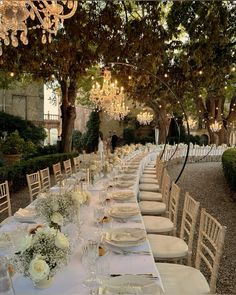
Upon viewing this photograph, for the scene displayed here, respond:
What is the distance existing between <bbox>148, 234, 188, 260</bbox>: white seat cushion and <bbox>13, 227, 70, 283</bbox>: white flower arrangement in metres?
1.55

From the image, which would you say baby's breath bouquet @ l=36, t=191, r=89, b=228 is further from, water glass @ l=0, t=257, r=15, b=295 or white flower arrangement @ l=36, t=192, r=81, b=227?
water glass @ l=0, t=257, r=15, b=295

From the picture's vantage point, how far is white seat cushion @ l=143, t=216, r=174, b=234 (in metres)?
3.94

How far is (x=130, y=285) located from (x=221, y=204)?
646 cm

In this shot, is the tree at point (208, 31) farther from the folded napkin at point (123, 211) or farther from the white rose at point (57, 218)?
the white rose at point (57, 218)

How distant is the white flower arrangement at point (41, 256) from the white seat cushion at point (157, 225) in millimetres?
2283

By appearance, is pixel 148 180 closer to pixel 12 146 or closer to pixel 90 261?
pixel 90 261

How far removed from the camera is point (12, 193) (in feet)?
27.3

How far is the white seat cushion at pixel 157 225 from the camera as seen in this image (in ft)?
12.9

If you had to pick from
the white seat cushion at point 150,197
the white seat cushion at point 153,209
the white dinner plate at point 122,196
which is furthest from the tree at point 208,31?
the white dinner plate at point 122,196

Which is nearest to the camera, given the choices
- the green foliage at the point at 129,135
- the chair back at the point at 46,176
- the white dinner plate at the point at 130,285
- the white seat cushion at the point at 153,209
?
the white dinner plate at the point at 130,285

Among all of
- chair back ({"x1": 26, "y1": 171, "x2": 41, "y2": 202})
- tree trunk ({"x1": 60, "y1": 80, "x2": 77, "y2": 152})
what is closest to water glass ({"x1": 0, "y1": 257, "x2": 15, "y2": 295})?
chair back ({"x1": 26, "y1": 171, "x2": 41, "y2": 202})

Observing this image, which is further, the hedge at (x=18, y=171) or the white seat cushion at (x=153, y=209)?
the hedge at (x=18, y=171)

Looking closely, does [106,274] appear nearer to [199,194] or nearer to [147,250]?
[147,250]

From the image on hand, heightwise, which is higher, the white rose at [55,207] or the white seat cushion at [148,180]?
the white rose at [55,207]
